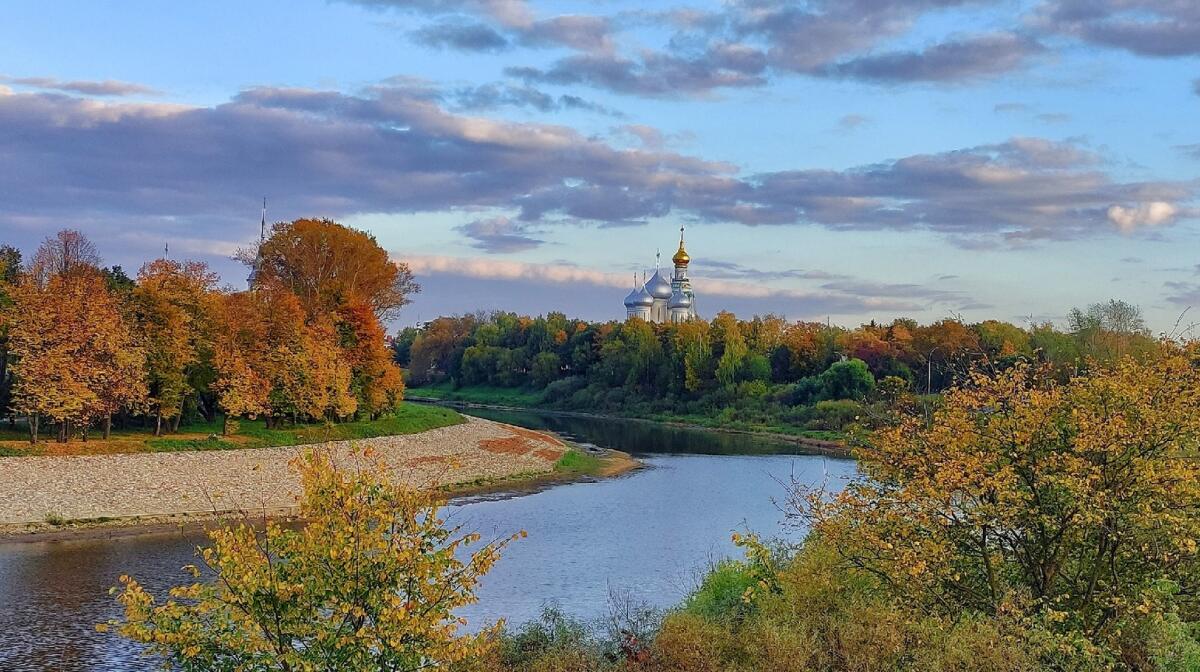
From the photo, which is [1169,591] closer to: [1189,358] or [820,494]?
[1189,358]

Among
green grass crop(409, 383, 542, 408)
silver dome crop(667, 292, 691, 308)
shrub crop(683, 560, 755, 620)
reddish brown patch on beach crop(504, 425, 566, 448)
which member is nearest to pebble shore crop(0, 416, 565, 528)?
reddish brown patch on beach crop(504, 425, 566, 448)

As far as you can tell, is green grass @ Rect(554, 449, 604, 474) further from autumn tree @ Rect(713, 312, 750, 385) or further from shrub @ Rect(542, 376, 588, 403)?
shrub @ Rect(542, 376, 588, 403)

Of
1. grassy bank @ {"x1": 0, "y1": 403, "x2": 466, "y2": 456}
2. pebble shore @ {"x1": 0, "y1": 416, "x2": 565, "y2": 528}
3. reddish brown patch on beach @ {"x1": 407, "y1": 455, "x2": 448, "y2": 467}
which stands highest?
grassy bank @ {"x1": 0, "y1": 403, "x2": 466, "y2": 456}

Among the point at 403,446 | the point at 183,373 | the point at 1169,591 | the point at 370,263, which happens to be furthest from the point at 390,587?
the point at 370,263

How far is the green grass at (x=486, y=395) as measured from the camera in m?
114

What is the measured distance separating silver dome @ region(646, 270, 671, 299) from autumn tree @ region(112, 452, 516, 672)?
133 meters

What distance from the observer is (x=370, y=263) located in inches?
2581

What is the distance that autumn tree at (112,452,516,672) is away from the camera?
380 inches

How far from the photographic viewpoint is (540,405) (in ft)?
364

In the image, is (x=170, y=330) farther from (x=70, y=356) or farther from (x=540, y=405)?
(x=540, y=405)

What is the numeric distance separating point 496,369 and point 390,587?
376 feet

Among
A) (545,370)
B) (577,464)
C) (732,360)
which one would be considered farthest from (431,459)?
(545,370)

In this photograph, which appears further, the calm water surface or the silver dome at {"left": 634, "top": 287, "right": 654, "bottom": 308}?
the silver dome at {"left": 634, "top": 287, "right": 654, "bottom": 308}

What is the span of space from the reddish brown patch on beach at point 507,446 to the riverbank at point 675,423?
16326 millimetres
